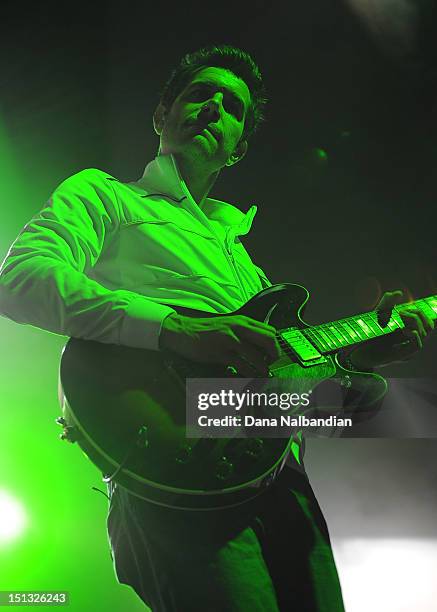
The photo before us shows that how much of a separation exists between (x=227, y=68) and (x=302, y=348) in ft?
2.86

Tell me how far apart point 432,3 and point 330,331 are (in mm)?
1166

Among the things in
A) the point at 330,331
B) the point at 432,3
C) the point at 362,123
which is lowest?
the point at 330,331

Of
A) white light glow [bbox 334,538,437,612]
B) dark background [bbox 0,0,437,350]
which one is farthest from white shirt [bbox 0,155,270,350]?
white light glow [bbox 334,538,437,612]

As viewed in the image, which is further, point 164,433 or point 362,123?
point 362,123

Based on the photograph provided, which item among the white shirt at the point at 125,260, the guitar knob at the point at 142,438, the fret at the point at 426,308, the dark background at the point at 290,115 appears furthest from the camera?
the dark background at the point at 290,115

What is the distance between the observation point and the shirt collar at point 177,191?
5.12 feet

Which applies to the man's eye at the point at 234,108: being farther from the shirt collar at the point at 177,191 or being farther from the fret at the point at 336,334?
the fret at the point at 336,334

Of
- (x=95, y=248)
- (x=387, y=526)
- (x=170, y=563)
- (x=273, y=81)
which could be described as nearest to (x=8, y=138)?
(x=95, y=248)

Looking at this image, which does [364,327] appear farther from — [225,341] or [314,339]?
[225,341]

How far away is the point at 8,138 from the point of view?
1.69 metres

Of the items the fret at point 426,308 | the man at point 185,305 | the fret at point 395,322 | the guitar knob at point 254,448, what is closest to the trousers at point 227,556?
the man at point 185,305

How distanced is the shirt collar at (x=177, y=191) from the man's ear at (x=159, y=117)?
120 millimetres

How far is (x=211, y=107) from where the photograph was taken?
1.62 metres

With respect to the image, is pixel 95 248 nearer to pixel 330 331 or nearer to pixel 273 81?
pixel 330 331
